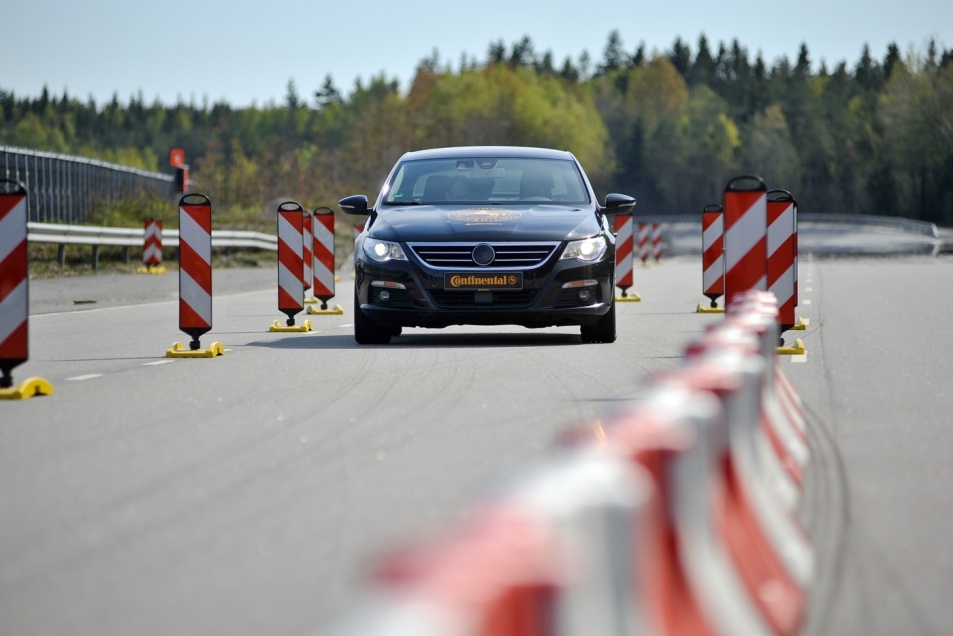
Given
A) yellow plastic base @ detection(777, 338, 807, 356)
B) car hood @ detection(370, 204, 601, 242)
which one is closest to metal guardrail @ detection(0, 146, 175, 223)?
car hood @ detection(370, 204, 601, 242)

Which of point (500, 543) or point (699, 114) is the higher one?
point (699, 114)

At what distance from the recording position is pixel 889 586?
4.56 m

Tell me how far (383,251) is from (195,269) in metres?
1.65

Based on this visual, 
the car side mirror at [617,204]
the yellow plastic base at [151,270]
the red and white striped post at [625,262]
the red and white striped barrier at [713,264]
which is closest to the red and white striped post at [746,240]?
the car side mirror at [617,204]

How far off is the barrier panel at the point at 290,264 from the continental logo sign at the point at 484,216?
350 centimetres

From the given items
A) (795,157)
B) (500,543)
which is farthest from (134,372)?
(795,157)

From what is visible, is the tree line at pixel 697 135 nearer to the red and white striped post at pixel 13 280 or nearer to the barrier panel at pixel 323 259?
the barrier panel at pixel 323 259

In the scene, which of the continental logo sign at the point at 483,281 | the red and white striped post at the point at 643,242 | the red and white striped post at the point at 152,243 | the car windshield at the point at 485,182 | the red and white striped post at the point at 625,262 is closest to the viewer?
the continental logo sign at the point at 483,281

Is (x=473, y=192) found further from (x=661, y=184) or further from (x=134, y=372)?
(x=661, y=184)

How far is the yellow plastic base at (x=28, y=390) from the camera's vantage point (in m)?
9.60

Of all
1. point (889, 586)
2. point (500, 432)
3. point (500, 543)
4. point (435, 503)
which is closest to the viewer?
point (500, 543)

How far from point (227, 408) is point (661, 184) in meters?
181

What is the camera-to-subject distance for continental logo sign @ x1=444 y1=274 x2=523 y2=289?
13.1 m

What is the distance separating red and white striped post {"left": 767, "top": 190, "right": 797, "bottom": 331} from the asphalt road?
1.43 feet
